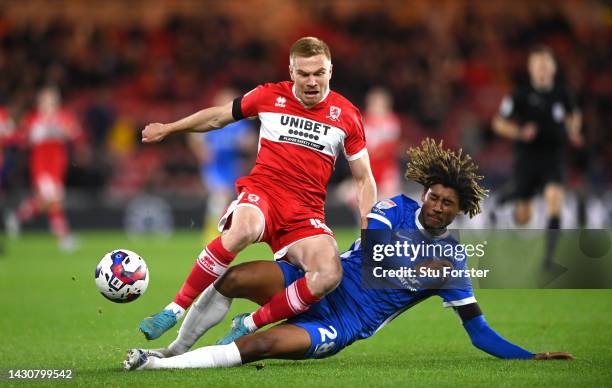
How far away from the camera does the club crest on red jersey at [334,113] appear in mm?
6529

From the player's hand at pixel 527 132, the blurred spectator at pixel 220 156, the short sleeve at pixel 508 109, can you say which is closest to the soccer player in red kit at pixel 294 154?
the player's hand at pixel 527 132

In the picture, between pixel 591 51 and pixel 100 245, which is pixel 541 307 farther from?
pixel 591 51

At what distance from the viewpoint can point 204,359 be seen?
5.50 meters

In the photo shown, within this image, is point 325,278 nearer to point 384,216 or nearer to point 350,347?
point 384,216

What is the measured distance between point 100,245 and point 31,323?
7.87 metres

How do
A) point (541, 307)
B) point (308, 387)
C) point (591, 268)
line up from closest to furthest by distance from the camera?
point (308, 387) → point (591, 268) → point (541, 307)

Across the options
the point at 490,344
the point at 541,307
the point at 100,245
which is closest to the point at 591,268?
the point at 490,344

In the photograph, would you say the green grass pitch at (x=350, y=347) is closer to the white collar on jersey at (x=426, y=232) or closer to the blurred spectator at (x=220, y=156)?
the white collar on jersey at (x=426, y=232)

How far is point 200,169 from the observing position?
64.6ft

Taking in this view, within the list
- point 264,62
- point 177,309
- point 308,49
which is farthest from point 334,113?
point 264,62

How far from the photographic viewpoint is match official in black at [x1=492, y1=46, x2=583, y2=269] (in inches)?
445

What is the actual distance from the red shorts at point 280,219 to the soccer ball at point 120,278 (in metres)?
0.58

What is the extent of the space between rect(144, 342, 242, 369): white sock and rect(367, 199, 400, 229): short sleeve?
105 cm

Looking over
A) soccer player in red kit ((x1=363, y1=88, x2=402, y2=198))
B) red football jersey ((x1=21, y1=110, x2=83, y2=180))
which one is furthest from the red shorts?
soccer player in red kit ((x1=363, y1=88, x2=402, y2=198))
